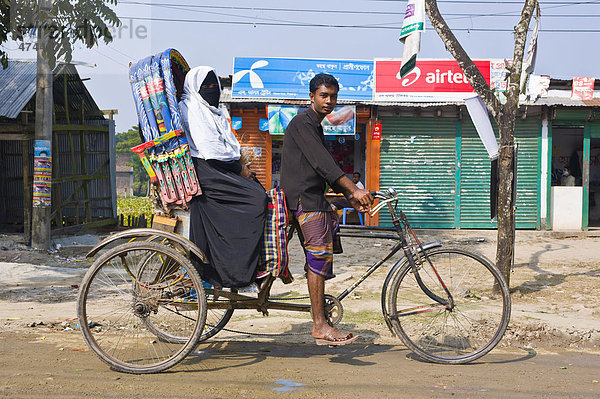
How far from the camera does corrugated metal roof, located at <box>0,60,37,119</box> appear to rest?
11.2m

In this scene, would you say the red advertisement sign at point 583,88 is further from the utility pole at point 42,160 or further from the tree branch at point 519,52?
the utility pole at point 42,160

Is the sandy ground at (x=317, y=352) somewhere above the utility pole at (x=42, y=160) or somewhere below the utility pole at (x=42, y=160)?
below

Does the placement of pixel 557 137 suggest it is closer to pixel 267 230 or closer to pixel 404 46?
pixel 404 46

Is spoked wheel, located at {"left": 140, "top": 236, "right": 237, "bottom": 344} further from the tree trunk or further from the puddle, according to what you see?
the tree trunk

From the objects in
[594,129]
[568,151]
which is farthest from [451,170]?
[568,151]

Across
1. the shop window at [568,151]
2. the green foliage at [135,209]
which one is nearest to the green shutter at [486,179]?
the shop window at [568,151]

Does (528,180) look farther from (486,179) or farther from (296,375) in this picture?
(296,375)

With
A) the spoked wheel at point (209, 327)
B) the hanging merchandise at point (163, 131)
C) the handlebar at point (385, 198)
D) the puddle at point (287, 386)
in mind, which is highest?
the hanging merchandise at point (163, 131)

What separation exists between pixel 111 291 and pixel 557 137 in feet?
48.8

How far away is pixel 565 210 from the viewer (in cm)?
1407

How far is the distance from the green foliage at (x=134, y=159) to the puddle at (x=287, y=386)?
4567cm

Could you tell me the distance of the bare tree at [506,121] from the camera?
6465mm

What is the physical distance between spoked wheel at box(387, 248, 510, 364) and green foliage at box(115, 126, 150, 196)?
147 feet

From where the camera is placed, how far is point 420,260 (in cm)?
389
